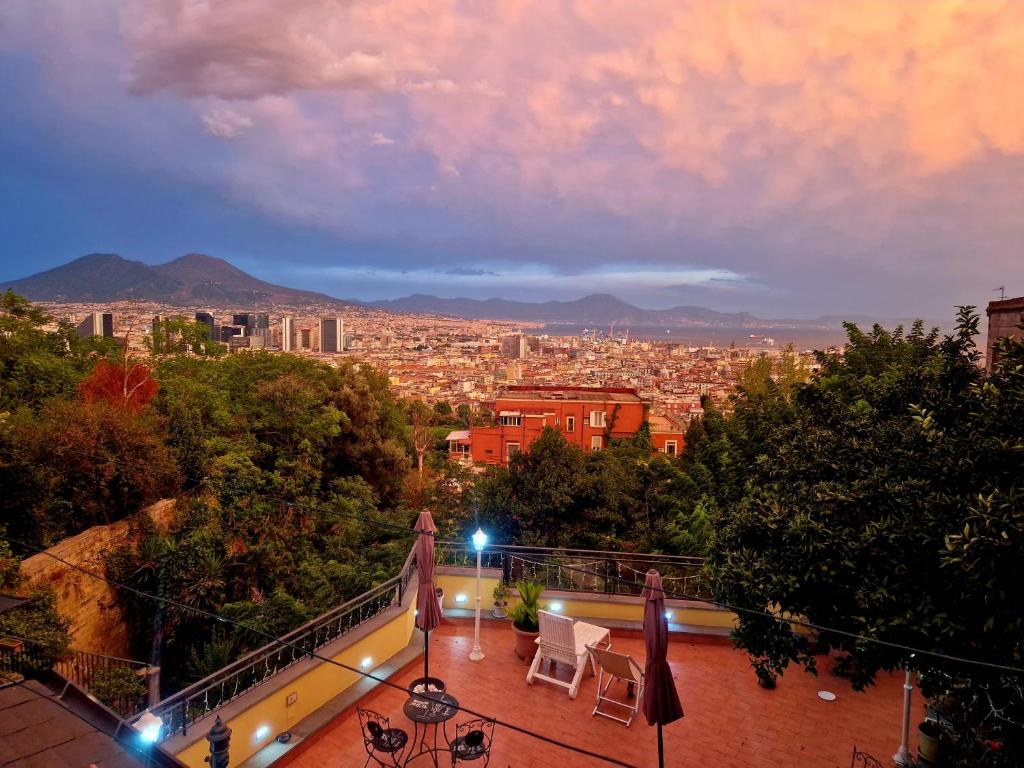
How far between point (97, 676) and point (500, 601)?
510 cm

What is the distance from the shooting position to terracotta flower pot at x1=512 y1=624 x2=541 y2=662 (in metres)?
6.38

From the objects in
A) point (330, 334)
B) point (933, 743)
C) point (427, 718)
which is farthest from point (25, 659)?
point (330, 334)

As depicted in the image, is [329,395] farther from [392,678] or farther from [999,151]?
[999,151]

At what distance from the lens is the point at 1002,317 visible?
718 cm

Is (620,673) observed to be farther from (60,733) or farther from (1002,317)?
(1002,317)

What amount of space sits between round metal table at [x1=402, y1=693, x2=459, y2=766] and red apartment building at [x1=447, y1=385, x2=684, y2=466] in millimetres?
28277

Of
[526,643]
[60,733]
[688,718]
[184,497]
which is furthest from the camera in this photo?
[184,497]

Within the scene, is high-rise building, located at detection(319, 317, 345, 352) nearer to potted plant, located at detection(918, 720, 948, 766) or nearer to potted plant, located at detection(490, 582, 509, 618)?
potted plant, located at detection(490, 582, 509, 618)

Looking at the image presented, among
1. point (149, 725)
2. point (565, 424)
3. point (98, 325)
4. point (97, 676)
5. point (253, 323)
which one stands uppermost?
point (253, 323)

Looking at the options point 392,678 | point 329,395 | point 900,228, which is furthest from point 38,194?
point 900,228

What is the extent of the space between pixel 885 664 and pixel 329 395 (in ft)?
56.9

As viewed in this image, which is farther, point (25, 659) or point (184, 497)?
point (184, 497)

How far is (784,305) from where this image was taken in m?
167

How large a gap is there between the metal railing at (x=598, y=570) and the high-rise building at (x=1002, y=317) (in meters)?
4.59
